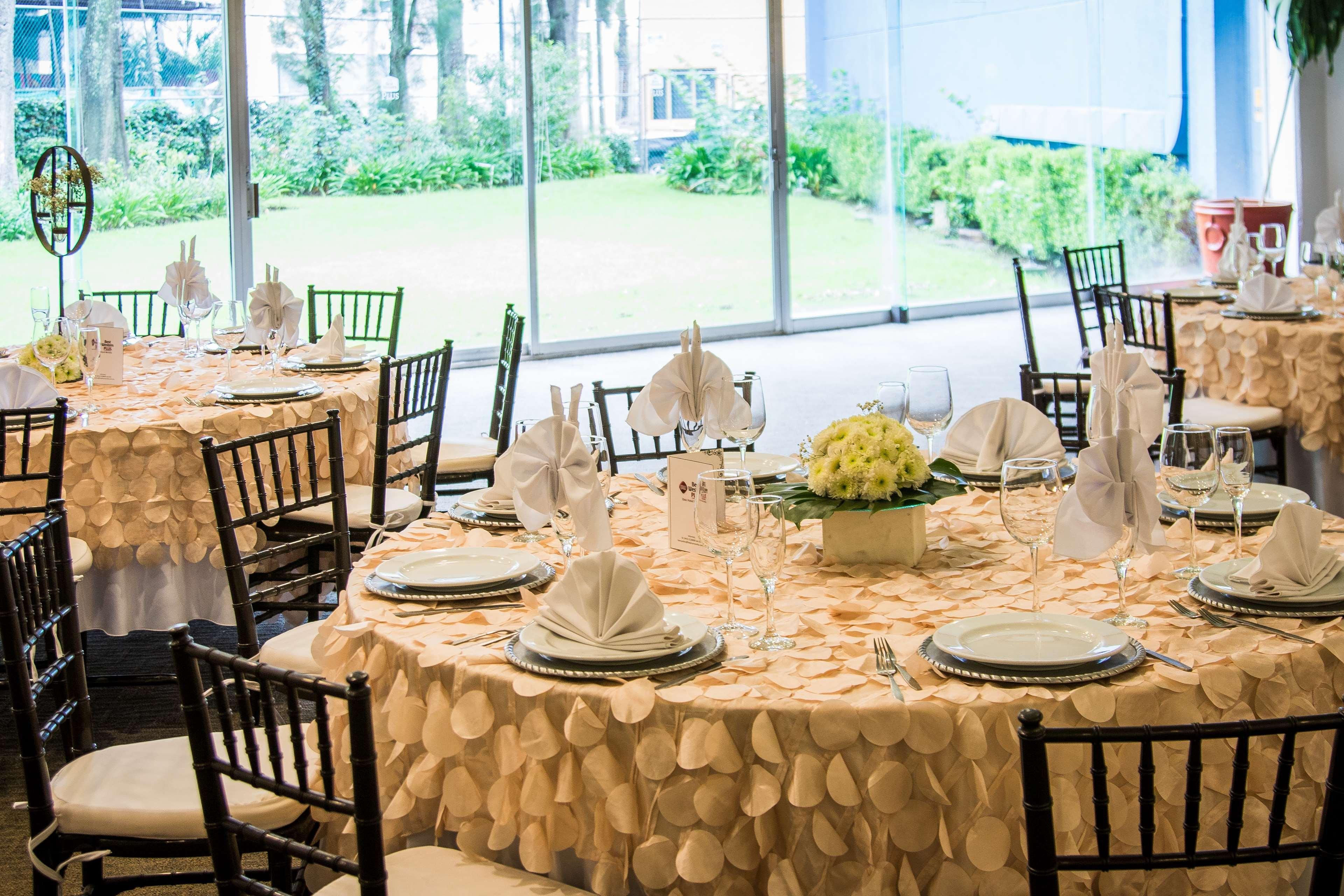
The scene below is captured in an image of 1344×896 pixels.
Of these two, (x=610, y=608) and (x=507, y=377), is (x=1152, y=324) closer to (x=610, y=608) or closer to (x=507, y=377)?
(x=507, y=377)

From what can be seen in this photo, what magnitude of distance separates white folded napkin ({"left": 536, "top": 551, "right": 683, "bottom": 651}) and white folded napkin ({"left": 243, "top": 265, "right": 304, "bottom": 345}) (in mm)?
2954

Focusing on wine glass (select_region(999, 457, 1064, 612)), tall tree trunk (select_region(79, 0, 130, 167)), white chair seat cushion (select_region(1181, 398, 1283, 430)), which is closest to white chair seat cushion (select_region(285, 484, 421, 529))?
wine glass (select_region(999, 457, 1064, 612))

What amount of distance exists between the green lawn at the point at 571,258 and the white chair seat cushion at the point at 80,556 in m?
4.17

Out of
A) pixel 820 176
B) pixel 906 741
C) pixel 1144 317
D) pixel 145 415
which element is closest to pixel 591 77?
pixel 820 176

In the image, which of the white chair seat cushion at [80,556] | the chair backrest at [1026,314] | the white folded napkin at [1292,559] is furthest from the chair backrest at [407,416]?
the chair backrest at [1026,314]

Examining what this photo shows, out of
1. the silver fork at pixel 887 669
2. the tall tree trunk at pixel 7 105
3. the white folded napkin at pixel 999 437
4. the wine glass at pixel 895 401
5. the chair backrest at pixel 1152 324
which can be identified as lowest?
the silver fork at pixel 887 669

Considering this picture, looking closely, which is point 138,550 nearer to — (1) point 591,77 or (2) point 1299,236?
(1) point 591,77

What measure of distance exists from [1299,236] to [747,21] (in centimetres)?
505

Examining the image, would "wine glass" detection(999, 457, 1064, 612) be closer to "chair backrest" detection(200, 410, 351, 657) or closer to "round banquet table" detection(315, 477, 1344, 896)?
"round banquet table" detection(315, 477, 1344, 896)

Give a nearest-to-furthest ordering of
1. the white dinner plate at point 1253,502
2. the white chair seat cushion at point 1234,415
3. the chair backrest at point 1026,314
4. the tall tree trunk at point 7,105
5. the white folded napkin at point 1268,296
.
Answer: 1. the white dinner plate at point 1253,502
2. the white chair seat cushion at point 1234,415
3. the white folded napkin at point 1268,296
4. the chair backrest at point 1026,314
5. the tall tree trunk at point 7,105

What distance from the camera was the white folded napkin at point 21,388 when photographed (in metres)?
3.75

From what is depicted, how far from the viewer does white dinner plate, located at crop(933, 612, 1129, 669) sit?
1755mm

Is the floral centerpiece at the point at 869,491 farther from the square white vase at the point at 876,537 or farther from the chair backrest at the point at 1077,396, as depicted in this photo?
the chair backrest at the point at 1077,396

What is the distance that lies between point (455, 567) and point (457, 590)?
13 centimetres
